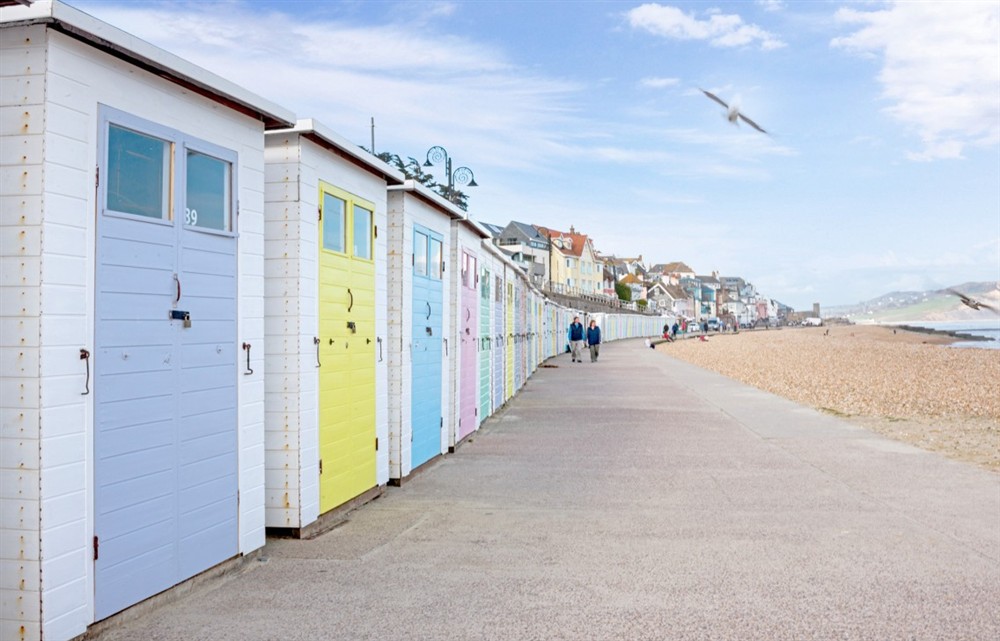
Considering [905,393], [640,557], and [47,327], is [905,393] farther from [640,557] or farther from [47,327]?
[47,327]

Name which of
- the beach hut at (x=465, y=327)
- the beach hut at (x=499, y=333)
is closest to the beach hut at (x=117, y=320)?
the beach hut at (x=465, y=327)

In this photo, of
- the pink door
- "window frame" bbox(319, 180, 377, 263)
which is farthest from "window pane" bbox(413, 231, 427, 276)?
the pink door

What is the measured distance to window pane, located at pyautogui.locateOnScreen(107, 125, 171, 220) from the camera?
450cm

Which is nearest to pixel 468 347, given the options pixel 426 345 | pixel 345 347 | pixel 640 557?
pixel 426 345

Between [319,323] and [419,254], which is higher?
[419,254]

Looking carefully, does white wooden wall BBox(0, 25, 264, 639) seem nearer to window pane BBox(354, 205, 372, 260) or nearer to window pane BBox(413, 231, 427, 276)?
window pane BBox(354, 205, 372, 260)

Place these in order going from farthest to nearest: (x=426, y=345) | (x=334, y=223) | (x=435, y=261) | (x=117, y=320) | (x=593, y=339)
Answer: (x=593, y=339)
(x=435, y=261)
(x=426, y=345)
(x=334, y=223)
(x=117, y=320)

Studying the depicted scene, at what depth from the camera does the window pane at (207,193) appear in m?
5.14

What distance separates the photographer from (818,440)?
12156 mm

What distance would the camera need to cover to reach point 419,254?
9.59 meters

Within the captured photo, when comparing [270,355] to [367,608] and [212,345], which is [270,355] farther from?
[367,608]

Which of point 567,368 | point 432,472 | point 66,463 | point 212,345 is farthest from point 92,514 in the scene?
point 567,368

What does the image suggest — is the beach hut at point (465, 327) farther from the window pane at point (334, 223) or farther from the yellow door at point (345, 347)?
the window pane at point (334, 223)

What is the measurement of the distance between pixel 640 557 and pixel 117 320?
3746 mm
